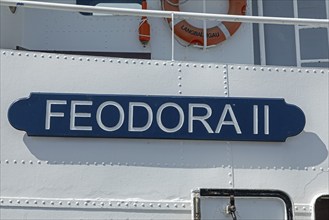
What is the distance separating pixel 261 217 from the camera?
4.53 metres

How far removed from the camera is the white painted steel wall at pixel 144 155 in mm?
4508

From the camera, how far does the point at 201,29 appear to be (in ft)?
21.3

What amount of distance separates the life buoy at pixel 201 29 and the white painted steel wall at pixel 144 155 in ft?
5.34

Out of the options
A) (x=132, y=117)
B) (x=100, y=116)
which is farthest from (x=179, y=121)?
(x=100, y=116)

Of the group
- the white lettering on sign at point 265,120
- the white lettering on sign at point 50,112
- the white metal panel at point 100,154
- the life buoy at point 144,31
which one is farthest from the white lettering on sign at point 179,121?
the life buoy at point 144,31

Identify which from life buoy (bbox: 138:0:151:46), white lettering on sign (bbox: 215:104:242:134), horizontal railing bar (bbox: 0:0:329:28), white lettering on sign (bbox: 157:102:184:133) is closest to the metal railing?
horizontal railing bar (bbox: 0:0:329:28)

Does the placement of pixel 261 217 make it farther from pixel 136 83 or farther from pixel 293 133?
pixel 136 83

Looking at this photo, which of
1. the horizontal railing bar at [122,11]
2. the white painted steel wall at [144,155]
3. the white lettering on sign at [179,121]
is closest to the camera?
the white painted steel wall at [144,155]

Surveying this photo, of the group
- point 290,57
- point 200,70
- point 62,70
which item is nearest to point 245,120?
point 200,70

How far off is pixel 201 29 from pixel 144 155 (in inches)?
91.0

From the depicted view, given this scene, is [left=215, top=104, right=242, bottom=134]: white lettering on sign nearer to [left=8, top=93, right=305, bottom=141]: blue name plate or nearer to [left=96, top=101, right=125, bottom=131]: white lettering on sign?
[left=8, top=93, right=305, bottom=141]: blue name plate

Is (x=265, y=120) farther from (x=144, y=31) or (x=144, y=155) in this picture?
(x=144, y=31)

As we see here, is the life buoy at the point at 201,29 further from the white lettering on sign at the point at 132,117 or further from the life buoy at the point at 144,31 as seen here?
the white lettering on sign at the point at 132,117

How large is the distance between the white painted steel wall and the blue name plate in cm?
7
